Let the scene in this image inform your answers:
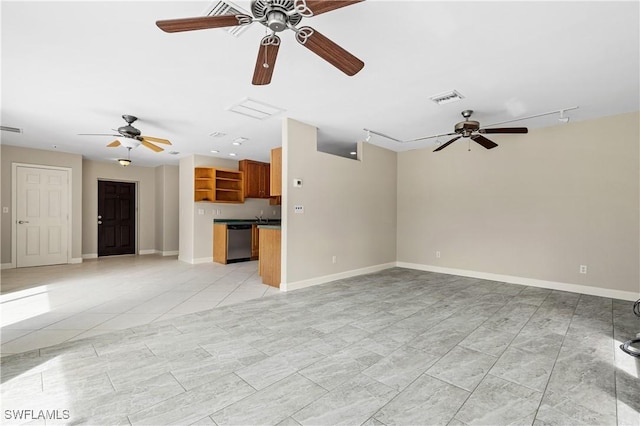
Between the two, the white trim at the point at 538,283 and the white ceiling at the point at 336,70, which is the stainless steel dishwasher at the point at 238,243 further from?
the white trim at the point at 538,283

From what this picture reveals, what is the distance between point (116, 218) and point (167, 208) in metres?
1.44

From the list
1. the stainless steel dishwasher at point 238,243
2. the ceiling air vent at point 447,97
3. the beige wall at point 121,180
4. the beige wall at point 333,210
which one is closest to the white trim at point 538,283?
the beige wall at point 333,210

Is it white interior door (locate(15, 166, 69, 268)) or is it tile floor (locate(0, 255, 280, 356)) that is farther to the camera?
white interior door (locate(15, 166, 69, 268))

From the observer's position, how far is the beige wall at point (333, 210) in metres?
4.49

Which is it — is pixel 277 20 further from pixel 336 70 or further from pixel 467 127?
pixel 467 127

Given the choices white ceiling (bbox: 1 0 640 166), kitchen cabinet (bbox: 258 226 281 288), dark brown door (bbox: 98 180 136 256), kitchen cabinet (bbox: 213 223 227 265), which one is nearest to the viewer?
white ceiling (bbox: 1 0 640 166)

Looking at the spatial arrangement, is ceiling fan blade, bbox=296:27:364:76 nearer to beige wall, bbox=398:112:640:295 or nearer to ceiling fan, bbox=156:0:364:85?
ceiling fan, bbox=156:0:364:85

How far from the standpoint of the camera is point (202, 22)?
1689 mm

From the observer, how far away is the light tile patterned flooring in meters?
1.71

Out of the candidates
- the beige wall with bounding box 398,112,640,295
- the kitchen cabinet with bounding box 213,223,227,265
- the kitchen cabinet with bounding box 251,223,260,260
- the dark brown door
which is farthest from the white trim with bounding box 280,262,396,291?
the dark brown door

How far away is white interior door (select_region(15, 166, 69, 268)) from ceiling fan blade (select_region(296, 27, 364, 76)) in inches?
304

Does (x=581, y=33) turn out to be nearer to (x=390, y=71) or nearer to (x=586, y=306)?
(x=390, y=71)

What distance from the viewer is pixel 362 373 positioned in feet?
6.99

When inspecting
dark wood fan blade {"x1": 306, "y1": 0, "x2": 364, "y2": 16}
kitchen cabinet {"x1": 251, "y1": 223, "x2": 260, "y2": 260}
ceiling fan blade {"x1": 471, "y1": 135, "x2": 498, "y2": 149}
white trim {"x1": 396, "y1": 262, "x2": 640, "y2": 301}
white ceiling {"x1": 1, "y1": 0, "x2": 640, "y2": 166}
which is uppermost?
white ceiling {"x1": 1, "y1": 0, "x2": 640, "y2": 166}
